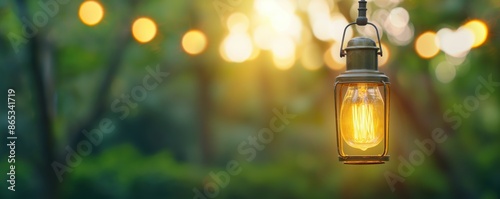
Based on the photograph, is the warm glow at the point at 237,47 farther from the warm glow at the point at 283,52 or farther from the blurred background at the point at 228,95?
the warm glow at the point at 283,52

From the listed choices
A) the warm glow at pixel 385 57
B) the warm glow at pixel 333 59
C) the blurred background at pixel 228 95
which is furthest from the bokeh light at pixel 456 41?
the warm glow at pixel 333 59

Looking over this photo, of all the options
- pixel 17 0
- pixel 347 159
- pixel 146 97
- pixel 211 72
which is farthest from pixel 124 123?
pixel 347 159

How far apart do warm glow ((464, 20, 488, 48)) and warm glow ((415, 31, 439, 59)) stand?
29 cm

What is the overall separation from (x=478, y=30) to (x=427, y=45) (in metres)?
0.45

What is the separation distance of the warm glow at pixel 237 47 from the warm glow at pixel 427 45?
4.63ft

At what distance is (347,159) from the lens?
3.16 meters

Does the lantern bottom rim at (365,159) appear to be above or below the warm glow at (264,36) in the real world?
below

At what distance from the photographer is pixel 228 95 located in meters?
8.17

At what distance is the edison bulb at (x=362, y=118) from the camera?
3.06m

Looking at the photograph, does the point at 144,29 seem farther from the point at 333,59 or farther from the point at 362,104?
the point at 362,104

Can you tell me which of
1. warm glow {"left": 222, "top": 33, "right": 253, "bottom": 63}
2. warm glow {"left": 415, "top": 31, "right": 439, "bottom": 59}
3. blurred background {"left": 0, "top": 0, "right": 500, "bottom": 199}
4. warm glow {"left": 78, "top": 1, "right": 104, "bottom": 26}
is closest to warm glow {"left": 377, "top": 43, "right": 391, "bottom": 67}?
blurred background {"left": 0, "top": 0, "right": 500, "bottom": 199}

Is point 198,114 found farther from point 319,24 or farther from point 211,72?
point 319,24

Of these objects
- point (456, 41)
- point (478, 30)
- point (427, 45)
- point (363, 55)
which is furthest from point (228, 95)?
point (363, 55)

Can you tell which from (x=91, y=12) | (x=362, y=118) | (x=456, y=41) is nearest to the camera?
(x=362, y=118)
